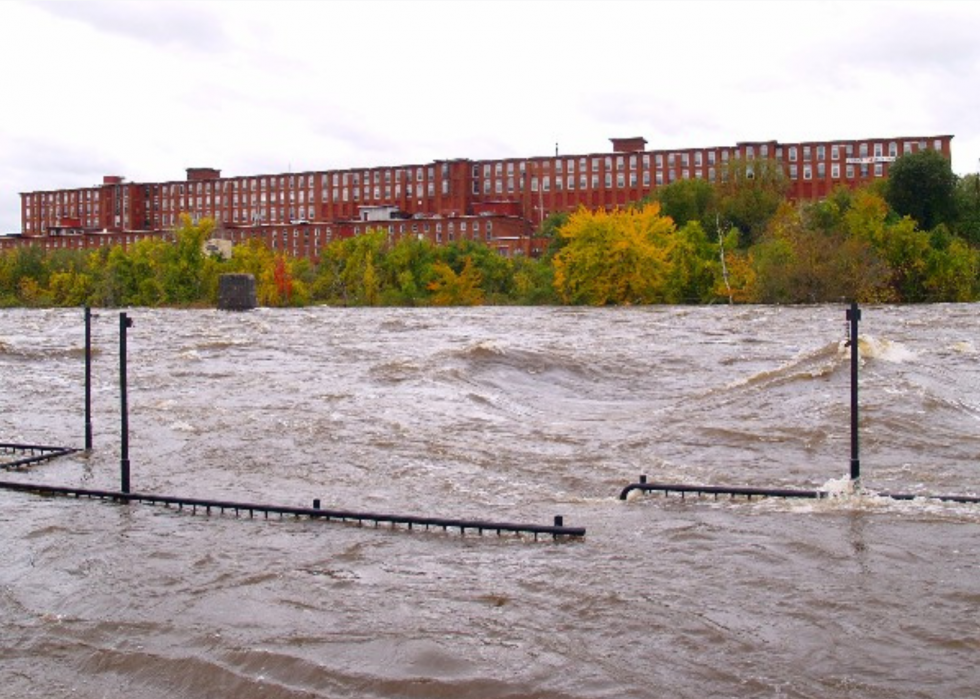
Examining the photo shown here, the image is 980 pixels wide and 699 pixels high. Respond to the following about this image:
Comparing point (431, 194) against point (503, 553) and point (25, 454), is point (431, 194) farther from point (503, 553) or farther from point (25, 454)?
point (503, 553)

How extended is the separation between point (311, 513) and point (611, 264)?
62358mm

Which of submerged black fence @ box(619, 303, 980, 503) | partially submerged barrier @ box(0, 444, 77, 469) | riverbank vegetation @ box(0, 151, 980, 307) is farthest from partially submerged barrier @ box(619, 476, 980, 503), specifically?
riverbank vegetation @ box(0, 151, 980, 307)

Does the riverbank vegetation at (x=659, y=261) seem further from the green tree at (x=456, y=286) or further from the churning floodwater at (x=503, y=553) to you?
the churning floodwater at (x=503, y=553)

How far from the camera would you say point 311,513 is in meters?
11.2

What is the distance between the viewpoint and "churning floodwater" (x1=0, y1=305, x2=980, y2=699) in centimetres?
727

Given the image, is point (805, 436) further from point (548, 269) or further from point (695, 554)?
point (548, 269)

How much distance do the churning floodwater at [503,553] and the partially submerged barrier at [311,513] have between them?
0.42ft

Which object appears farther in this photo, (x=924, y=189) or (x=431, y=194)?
(x=431, y=194)

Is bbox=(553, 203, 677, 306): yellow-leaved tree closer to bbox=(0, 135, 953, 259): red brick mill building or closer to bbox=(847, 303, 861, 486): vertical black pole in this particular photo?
bbox=(0, 135, 953, 259): red brick mill building

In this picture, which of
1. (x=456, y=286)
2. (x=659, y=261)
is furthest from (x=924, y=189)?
(x=456, y=286)

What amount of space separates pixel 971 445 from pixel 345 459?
8434 mm

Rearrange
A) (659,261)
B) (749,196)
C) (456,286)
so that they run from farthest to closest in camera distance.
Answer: (749,196)
(456,286)
(659,261)

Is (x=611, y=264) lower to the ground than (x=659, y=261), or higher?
lower

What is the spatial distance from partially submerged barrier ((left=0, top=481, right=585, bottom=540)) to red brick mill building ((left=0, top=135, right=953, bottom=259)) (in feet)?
319
